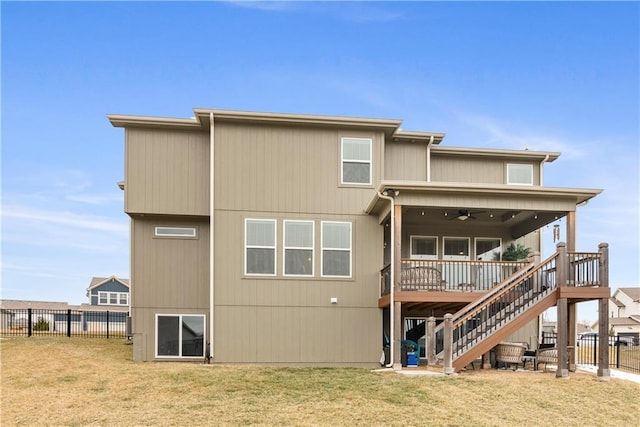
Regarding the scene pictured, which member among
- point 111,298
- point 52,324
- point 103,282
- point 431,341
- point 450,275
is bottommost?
point 111,298

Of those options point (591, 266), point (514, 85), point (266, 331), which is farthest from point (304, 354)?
point (514, 85)

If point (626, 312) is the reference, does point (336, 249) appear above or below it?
above

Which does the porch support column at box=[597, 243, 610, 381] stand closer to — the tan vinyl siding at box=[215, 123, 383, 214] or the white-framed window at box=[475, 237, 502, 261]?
the white-framed window at box=[475, 237, 502, 261]

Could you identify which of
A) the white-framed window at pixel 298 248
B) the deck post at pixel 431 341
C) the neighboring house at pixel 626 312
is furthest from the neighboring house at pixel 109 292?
the neighboring house at pixel 626 312

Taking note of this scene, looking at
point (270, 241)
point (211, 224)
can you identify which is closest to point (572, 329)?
point (270, 241)

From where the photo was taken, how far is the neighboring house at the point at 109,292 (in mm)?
43438

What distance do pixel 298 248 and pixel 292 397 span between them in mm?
5513

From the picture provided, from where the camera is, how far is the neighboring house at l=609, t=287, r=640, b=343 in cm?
5038

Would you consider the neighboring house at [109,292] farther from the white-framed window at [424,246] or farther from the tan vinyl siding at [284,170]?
the white-framed window at [424,246]

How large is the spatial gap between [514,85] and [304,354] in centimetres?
1416

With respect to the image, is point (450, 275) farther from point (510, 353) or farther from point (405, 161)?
point (405, 161)

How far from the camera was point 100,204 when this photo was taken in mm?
20453

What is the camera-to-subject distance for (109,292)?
43.6 meters

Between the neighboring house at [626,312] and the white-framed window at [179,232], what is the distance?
46.1 metres
